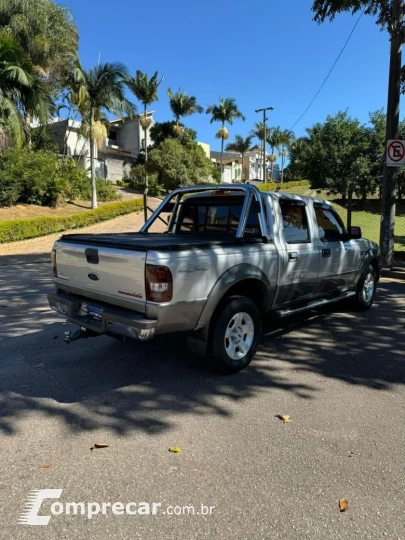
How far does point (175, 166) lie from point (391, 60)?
23459 millimetres

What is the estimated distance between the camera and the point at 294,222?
5.02 m

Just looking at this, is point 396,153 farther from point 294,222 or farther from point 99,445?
point 99,445

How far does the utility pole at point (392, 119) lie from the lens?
9.53 meters

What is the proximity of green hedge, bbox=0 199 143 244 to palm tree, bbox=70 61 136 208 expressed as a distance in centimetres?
193

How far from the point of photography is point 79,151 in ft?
120

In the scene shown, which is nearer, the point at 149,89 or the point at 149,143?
the point at 149,89

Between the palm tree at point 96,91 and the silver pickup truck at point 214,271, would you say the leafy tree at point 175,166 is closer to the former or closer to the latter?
the palm tree at point 96,91

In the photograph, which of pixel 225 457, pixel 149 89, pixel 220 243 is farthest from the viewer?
pixel 149 89

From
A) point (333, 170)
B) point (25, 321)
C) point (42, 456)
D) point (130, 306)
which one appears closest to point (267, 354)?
point (130, 306)

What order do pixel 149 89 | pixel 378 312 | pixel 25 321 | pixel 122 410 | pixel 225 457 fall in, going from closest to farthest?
pixel 225 457, pixel 122 410, pixel 25 321, pixel 378 312, pixel 149 89

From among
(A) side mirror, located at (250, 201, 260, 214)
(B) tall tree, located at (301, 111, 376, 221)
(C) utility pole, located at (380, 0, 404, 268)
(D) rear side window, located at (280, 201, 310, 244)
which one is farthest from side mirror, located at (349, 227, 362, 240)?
(B) tall tree, located at (301, 111, 376, 221)

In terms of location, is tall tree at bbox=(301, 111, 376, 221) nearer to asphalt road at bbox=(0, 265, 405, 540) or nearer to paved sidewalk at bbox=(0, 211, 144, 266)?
paved sidewalk at bbox=(0, 211, 144, 266)

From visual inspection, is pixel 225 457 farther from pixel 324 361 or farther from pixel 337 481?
pixel 324 361

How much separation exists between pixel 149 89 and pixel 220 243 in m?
34.2
